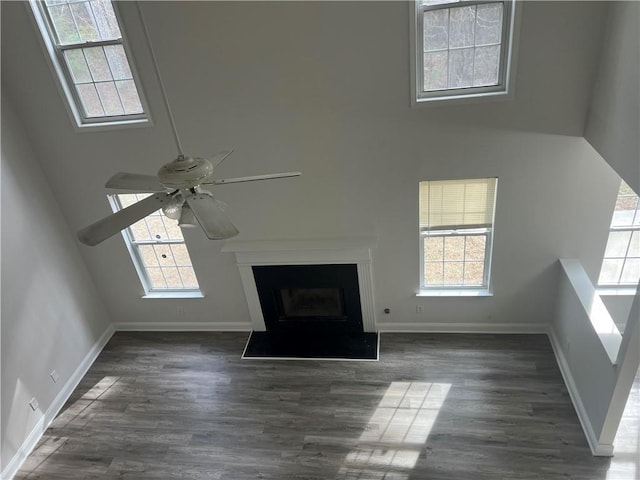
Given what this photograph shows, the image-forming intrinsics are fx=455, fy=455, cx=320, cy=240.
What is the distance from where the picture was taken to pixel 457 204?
4820mm

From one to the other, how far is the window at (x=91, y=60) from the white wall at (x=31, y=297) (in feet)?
2.31

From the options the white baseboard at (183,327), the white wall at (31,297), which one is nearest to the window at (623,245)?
the white baseboard at (183,327)

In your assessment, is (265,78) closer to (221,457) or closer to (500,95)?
(500,95)

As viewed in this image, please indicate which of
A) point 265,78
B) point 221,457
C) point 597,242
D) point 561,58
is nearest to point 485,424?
point 597,242

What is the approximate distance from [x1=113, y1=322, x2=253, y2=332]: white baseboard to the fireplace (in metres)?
0.42

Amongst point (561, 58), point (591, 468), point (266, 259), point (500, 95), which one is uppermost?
point (561, 58)

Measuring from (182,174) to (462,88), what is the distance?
297cm

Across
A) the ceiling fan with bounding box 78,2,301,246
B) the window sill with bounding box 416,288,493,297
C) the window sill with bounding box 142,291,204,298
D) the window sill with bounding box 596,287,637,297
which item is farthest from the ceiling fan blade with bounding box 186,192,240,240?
the window sill with bounding box 596,287,637,297

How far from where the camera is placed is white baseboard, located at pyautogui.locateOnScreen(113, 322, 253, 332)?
19.6 ft

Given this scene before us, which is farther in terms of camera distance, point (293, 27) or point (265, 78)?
point (265, 78)

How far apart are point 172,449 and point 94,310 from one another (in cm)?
233

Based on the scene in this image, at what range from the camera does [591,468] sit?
3928 mm

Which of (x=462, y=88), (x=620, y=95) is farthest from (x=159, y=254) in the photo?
(x=620, y=95)

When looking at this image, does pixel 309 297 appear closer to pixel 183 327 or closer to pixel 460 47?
pixel 183 327
